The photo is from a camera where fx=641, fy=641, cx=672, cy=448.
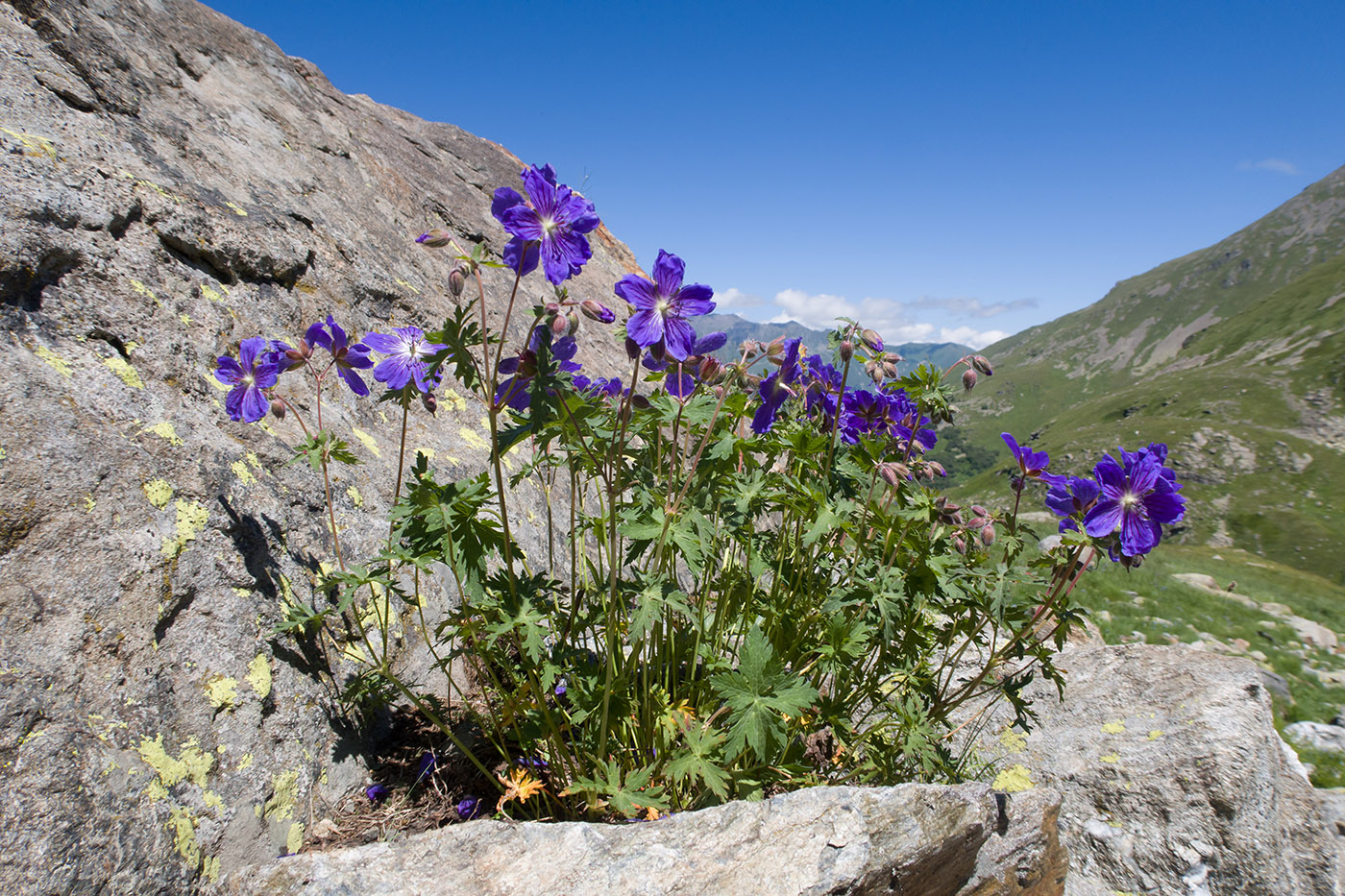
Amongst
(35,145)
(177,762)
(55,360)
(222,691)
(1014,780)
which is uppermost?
(35,145)

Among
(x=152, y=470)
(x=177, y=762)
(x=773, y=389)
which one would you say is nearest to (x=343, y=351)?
(x=152, y=470)

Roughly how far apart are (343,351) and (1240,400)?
146 metres

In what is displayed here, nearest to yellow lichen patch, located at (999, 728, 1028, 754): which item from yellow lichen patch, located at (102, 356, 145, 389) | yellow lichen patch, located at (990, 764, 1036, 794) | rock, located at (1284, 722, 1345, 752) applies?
yellow lichen patch, located at (990, 764, 1036, 794)

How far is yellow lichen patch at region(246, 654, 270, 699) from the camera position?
2.60 m

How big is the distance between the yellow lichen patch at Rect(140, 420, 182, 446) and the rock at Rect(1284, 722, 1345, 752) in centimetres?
1230

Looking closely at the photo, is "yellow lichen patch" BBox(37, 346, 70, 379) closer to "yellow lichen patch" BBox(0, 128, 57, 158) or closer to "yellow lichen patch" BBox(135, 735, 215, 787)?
"yellow lichen patch" BBox(0, 128, 57, 158)

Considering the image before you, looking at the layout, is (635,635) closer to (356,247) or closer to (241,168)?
(356,247)

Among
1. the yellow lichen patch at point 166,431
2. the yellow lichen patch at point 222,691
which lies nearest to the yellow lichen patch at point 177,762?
the yellow lichen patch at point 222,691

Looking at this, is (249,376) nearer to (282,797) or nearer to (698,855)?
(282,797)

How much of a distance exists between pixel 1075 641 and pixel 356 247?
7.00 meters

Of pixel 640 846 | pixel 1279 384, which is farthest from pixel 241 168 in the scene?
pixel 1279 384

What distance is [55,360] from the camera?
2.56m

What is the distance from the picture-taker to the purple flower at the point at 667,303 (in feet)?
7.79

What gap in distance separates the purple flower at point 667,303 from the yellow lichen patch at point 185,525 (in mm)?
1999
